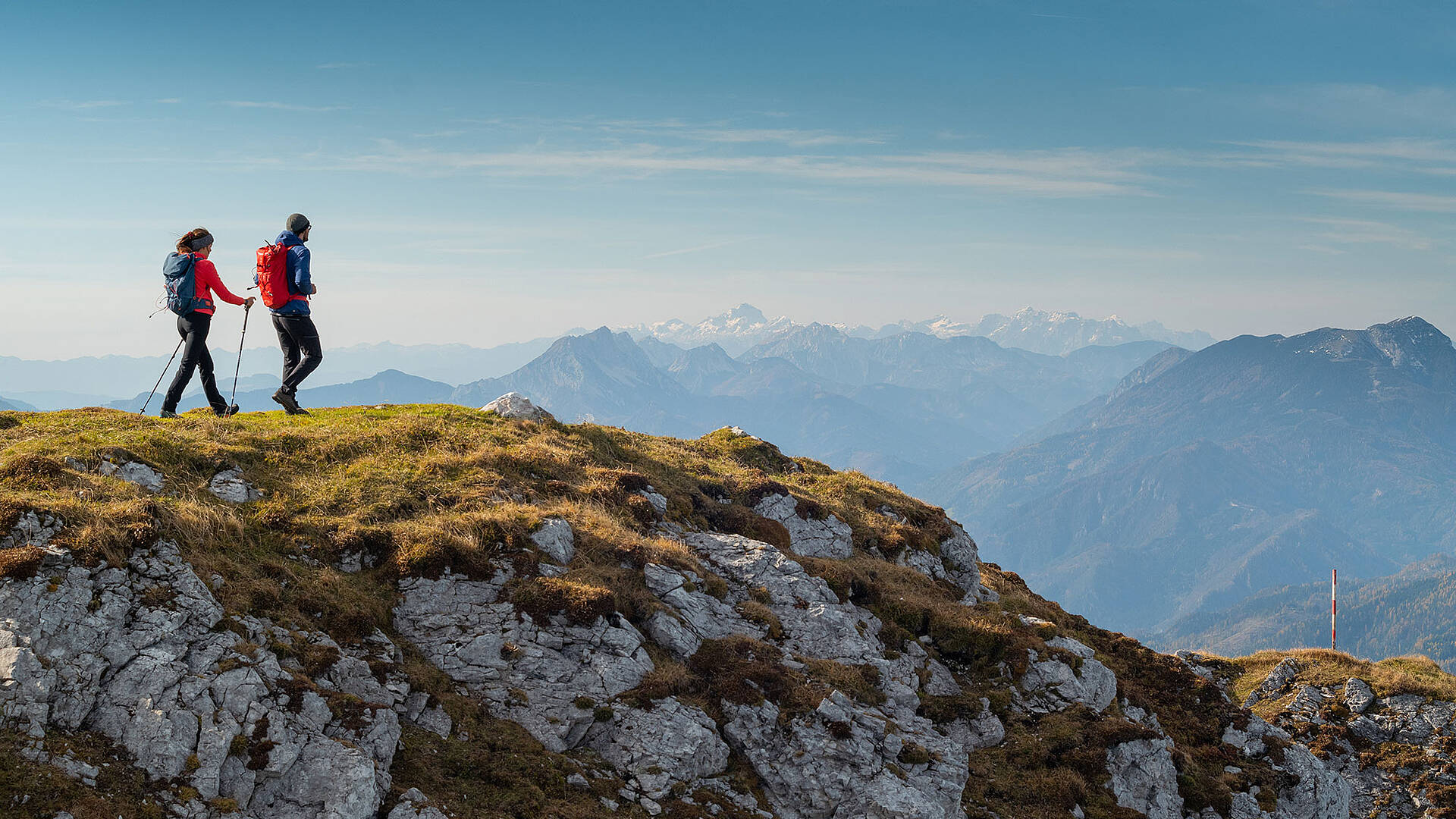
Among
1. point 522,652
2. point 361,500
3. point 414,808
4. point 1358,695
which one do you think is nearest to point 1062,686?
point 522,652

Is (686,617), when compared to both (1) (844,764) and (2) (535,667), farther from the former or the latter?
(1) (844,764)

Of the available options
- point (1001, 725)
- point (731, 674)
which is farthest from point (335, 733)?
point (1001, 725)

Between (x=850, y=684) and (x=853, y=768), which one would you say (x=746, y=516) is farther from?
(x=853, y=768)

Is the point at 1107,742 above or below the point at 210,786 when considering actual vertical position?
below

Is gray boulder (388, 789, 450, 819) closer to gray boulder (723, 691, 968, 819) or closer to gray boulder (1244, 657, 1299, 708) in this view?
gray boulder (723, 691, 968, 819)

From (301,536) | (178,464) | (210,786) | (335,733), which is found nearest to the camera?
(210,786)

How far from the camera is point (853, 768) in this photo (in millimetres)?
14305

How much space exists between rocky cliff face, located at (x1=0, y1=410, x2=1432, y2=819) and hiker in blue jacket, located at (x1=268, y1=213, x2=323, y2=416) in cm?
211

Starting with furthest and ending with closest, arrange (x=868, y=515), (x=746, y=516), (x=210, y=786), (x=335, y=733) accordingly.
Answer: (x=868, y=515), (x=746, y=516), (x=335, y=733), (x=210, y=786)

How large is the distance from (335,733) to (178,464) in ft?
28.9

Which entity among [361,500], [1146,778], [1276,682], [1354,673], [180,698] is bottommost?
[1276,682]

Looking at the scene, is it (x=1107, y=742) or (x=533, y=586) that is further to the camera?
(x=1107, y=742)

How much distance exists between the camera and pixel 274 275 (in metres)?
20.7

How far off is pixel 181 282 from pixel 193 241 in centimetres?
109
